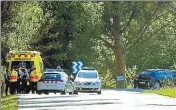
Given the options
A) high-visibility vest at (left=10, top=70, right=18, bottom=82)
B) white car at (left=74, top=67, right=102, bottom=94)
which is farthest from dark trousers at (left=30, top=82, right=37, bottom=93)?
white car at (left=74, top=67, right=102, bottom=94)

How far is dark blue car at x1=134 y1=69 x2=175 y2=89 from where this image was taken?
33.5 m

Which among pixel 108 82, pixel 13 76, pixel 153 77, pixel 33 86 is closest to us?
pixel 13 76

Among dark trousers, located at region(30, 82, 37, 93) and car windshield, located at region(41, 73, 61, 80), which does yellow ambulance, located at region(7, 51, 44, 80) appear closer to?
car windshield, located at region(41, 73, 61, 80)

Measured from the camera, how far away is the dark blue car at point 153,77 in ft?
110

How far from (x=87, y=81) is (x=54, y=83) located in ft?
10.2

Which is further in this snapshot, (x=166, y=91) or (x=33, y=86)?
(x=166, y=91)

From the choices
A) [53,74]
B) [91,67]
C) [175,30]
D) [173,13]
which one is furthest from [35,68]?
[173,13]

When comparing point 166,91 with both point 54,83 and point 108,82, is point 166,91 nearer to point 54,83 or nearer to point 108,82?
point 108,82

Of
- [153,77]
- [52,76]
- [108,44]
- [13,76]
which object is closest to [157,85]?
[153,77]

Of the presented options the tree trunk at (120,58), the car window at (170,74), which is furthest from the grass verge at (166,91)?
the tree trunk at (120,58)

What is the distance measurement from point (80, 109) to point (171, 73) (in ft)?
45.3

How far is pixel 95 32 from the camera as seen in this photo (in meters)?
42.4

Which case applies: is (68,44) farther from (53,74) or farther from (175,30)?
(175,30)

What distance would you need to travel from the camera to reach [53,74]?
30.8 m
